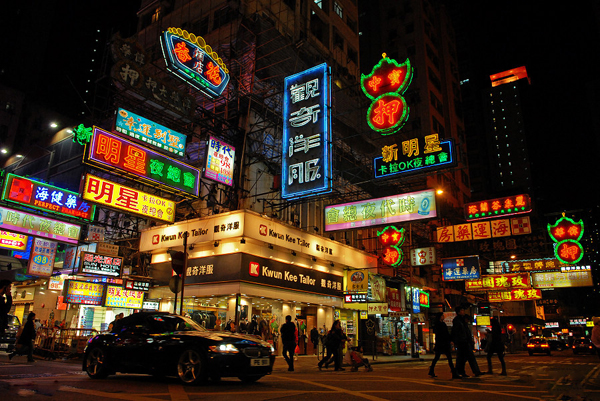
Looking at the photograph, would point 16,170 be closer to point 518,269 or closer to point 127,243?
point 127,243

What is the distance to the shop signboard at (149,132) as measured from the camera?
16484 mm

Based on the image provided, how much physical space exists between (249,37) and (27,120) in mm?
37840

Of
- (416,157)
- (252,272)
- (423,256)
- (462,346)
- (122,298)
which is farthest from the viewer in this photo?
(423,256)

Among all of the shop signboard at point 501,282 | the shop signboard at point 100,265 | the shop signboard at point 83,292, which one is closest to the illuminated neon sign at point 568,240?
the shop signboard at point 501,282

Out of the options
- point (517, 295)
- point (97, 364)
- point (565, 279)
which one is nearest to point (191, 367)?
point (97, 364)

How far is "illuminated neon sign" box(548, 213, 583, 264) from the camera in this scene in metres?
25.3

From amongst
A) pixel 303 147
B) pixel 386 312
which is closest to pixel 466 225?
pixel 386 312

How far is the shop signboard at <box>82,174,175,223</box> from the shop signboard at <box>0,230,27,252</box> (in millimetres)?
10169

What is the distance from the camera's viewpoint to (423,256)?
27.6m

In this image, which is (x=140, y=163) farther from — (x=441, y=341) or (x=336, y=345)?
(x=441, y=341)

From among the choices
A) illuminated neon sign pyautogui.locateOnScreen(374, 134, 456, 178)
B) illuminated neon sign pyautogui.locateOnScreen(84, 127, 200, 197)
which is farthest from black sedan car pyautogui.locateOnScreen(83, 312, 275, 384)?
illuminated neon sign pyautogui.locateOnScreen(374, 134, 456, 178)

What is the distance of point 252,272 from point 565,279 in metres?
24.1

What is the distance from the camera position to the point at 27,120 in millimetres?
47688

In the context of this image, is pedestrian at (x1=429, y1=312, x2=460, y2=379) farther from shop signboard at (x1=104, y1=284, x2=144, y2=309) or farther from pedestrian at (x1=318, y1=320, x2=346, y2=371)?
shop signboard at (x1=104, y1=284, x2=144, y2=309)
